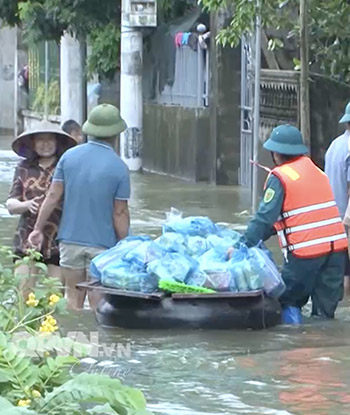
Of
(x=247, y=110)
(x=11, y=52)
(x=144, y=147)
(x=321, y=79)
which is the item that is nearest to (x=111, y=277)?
(x=321, y=79)

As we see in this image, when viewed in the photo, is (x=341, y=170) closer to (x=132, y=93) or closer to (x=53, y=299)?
(x=53, y=299)

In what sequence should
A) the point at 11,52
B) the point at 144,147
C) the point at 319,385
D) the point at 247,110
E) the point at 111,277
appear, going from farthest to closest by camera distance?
the point at 11,52 < the point at 144,147 < the point at 247,110 < the point at 111,277 < the point at 319,385

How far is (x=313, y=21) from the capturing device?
1372cm

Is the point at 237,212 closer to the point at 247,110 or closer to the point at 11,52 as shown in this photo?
the point at 247,110

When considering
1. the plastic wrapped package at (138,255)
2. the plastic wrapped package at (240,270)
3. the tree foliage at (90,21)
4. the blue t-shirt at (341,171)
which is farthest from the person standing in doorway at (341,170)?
the tree foliage at (90,21)

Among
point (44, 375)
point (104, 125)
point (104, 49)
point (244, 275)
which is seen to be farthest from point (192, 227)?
point (104, 49)

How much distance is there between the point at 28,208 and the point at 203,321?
1.49 metres

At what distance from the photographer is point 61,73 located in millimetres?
27938

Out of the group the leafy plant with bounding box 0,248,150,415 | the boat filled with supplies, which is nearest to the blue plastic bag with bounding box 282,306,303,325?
the boat filled with supplies

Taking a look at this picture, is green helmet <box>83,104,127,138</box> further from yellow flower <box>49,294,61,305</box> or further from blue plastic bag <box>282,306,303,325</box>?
yellow flower <box>49,294,61,305</box>

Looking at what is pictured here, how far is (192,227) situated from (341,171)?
5.72ft

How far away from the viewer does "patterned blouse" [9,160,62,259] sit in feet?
31.4

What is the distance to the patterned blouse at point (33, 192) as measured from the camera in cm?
956

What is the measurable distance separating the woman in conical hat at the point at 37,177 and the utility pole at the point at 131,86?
11820 mm
